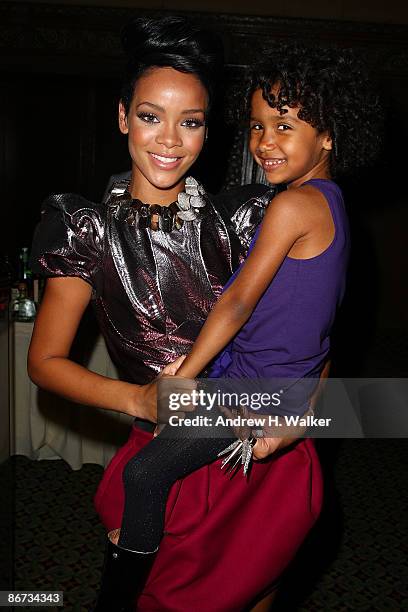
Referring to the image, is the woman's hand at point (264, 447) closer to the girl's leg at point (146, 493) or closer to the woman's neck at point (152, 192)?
the girl's leg at point (146, 493)

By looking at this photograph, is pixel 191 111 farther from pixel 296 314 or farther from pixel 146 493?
pixel 146 493

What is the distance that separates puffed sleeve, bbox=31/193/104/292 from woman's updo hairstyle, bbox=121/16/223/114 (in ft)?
0.86

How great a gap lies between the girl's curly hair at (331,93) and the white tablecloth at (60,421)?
2077 mm

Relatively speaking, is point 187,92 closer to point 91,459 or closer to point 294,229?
point 294,229

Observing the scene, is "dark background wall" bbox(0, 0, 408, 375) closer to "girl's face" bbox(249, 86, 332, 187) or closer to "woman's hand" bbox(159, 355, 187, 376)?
"girl's face" bbox(249, 86, 332, 187)

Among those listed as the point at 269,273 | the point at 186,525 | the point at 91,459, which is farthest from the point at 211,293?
the point at 91,459

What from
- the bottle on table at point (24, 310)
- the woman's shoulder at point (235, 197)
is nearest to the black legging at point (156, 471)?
the woman's shoulder at point (235, 197)

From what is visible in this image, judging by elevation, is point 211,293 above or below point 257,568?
above

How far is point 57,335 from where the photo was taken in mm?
1252

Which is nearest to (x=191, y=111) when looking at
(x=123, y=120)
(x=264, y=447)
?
(x=123, y=120)

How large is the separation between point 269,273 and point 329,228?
15 centimetres

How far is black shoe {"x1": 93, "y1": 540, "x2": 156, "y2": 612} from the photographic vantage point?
120 centimetres

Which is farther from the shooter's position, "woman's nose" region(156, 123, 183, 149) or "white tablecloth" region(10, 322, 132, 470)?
"white tablecloth" region(10, 322, 132, 470)

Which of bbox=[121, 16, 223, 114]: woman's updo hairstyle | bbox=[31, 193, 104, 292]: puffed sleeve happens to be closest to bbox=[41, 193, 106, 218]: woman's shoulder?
bbox=[31, 193, 104, 292]: puffed sleeve
